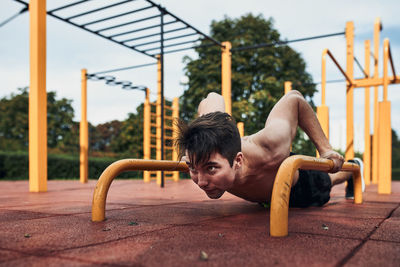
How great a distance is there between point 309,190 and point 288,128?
79 centimetres

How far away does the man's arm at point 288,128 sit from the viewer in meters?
2.13

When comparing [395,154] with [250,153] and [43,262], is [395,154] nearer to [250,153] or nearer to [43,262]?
[250,153]

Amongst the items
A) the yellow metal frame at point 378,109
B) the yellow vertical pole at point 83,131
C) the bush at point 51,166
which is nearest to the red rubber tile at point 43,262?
the yellow metal frame at point 378,109

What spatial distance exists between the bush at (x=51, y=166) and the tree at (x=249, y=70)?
4527 millimetres

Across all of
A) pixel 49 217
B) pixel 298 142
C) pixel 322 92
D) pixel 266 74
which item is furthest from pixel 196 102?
pixel 49 217

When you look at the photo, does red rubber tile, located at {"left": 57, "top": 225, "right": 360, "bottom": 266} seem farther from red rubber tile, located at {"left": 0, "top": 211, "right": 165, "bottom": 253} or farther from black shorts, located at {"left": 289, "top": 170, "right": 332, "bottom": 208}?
black shorts, located at {"left": 289, "top": 170, "right": 332, "bottom": 208}

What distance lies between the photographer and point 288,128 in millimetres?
2223

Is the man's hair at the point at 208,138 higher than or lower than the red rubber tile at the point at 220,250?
higher

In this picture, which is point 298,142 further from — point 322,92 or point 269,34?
point 322,92

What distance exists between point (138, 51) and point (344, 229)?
21.2 feet

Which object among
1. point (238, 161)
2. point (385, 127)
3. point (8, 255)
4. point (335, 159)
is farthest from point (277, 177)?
point (385, 127)

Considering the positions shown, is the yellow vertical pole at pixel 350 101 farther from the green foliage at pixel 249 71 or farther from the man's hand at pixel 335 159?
the green foliage at pixel 249 71

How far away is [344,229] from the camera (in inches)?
70.5

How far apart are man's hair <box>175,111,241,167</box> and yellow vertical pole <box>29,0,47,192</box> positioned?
3.81 metres
